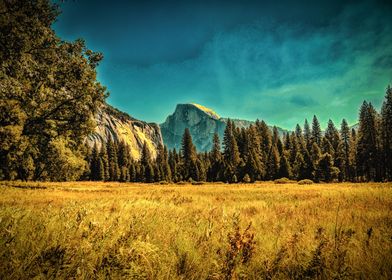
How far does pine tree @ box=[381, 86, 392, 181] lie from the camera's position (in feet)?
174

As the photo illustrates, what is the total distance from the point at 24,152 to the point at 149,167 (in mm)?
64671

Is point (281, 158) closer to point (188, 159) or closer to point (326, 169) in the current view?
point (326, 169)

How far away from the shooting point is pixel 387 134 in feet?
176

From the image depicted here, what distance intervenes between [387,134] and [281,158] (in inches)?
976

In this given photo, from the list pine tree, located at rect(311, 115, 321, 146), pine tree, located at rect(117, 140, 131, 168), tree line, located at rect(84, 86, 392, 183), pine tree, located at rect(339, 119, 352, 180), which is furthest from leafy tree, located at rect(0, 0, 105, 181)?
pine tree, located at rect(311, 115, 321, 146)

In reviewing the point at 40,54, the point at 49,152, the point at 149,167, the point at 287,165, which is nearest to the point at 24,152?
the point at 49,152

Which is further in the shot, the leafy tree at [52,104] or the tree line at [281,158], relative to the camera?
the tree line at [281,158]

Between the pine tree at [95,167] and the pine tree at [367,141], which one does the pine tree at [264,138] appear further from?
the pine tree at [95,167]

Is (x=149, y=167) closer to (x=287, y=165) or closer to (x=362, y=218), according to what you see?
(x=287, y=165)

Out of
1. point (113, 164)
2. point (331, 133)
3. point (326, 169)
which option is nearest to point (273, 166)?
point (326, 169)

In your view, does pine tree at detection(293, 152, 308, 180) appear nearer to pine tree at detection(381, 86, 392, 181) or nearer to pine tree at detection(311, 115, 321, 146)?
pine tree at detection(381, 86, 392, 181)

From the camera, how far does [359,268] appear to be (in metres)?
2.97

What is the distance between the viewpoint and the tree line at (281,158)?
56.1m

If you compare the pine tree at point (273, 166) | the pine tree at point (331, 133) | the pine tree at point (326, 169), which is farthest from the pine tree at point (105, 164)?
the pine tree at point (331, 133)
